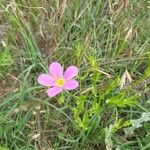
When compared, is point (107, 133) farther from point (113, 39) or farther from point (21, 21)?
point (21, 21)

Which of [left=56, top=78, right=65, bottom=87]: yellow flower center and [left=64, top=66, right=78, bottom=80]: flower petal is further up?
[left=64, top=66, right=78, bottom=80]: flower petal

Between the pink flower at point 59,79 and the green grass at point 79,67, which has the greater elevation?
the pink flower at point 59,79

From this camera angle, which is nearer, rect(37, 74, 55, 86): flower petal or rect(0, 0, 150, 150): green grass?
rect(37, 74, 55, 86): flower petal

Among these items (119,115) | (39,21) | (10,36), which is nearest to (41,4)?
(39,21)

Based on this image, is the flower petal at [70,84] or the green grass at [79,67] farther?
the green grass at [79,67]

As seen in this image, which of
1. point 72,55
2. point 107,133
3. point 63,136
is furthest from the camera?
point 72,55

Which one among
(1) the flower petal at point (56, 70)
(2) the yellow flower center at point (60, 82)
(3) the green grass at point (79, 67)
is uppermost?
(1) the flower petal at point (56, 70)
